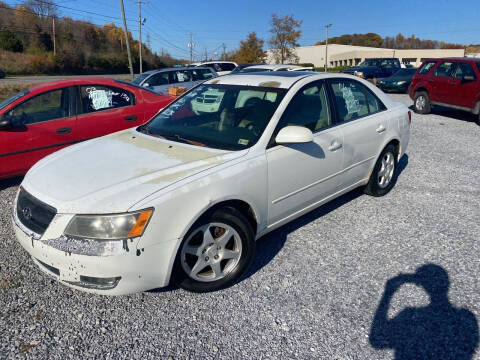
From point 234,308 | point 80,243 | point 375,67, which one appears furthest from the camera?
point 375,67

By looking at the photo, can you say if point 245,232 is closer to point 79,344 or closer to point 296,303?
point 296,303

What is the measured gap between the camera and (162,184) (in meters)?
2.43

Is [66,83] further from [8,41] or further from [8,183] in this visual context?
[8,41]

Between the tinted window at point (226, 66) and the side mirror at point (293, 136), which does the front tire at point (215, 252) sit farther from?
the tinted window at point (226, 66)

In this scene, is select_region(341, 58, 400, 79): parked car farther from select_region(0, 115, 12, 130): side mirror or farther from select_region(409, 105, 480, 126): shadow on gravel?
select_region(0, 115, 12, 130): side mirror

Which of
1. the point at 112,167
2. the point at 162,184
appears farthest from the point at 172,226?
the point at 112,167

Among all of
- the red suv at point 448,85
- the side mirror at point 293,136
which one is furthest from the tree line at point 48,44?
the side mirror at point 293,136

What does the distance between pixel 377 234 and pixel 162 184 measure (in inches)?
95.8

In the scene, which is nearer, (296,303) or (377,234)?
(296,303)

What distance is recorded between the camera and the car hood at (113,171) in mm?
2342

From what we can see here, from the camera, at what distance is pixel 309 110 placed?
345 centimetres

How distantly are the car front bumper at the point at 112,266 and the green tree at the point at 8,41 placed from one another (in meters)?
57.3

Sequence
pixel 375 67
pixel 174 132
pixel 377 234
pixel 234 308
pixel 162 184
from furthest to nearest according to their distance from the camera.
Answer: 1. pixel 375 67
2. pixel 377 234
3. pixel 174 132
4. pixel 234 308
5. pixel 162 184

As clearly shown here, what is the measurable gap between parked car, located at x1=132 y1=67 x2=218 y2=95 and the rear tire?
22.2 ft
